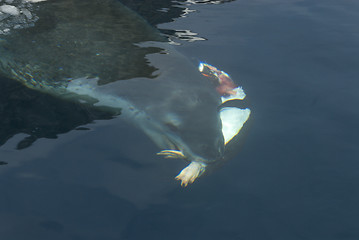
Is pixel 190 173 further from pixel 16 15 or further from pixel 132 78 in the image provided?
pixel 16 15

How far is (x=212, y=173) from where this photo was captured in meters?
Answer: 4.53

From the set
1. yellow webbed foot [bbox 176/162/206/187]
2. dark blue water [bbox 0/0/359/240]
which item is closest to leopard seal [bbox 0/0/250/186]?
yellow webbed foot [bbox 176/162/206/187]

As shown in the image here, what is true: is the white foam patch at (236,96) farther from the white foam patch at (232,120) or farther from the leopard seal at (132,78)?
the white foam patch at (232,120)

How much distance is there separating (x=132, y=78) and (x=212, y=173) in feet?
5.89

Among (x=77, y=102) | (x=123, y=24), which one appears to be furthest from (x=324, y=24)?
(x=77, y=102)

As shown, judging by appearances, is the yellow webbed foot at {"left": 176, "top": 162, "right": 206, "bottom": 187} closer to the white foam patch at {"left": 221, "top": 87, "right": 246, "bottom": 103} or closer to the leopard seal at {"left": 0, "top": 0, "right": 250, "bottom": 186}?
the leopard seal at {"left": 0, "top": 0, "right": 250, "bottom": 186}

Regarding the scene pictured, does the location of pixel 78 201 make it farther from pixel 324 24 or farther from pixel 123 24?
pixel 324 24

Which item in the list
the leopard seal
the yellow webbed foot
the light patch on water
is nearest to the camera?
the yellow webbed foot

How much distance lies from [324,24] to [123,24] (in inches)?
160

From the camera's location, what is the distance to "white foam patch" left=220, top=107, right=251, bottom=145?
5007 millimetres

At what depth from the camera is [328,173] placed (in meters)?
4.51

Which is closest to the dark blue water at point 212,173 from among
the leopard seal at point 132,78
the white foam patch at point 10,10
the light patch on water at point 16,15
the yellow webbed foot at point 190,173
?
the yellow webbed foot at point 190,173

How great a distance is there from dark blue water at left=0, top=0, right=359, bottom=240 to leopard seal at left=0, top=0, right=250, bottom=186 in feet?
0.66

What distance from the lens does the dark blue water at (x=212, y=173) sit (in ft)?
12.6
